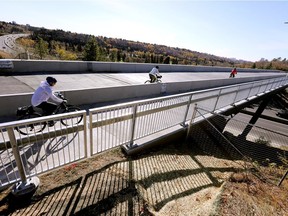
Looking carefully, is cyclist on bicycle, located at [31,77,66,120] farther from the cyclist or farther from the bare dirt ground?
the bare dirt ground

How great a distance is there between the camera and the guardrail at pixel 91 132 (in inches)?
125

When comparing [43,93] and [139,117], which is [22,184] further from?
[139,117]

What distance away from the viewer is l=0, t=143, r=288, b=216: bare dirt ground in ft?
10.4

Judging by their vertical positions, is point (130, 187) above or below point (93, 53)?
above

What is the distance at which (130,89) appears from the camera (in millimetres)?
10656

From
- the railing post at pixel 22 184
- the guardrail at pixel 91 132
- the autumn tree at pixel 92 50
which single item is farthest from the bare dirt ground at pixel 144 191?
the autumn tree at pixel 92 50

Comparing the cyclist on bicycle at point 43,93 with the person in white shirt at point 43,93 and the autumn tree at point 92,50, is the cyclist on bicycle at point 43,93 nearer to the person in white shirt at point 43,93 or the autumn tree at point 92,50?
the person in white shirt at point 43,93

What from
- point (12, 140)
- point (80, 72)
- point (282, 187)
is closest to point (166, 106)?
point (282, 187)

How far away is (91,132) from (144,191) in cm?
179

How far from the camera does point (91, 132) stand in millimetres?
4023

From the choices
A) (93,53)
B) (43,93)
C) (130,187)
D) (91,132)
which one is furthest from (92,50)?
(130,187)

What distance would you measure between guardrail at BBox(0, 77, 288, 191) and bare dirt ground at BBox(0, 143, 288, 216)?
365 millimetres

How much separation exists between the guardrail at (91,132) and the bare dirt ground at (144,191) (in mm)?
365

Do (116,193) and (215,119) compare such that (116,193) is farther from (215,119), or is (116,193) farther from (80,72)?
(80,72)
